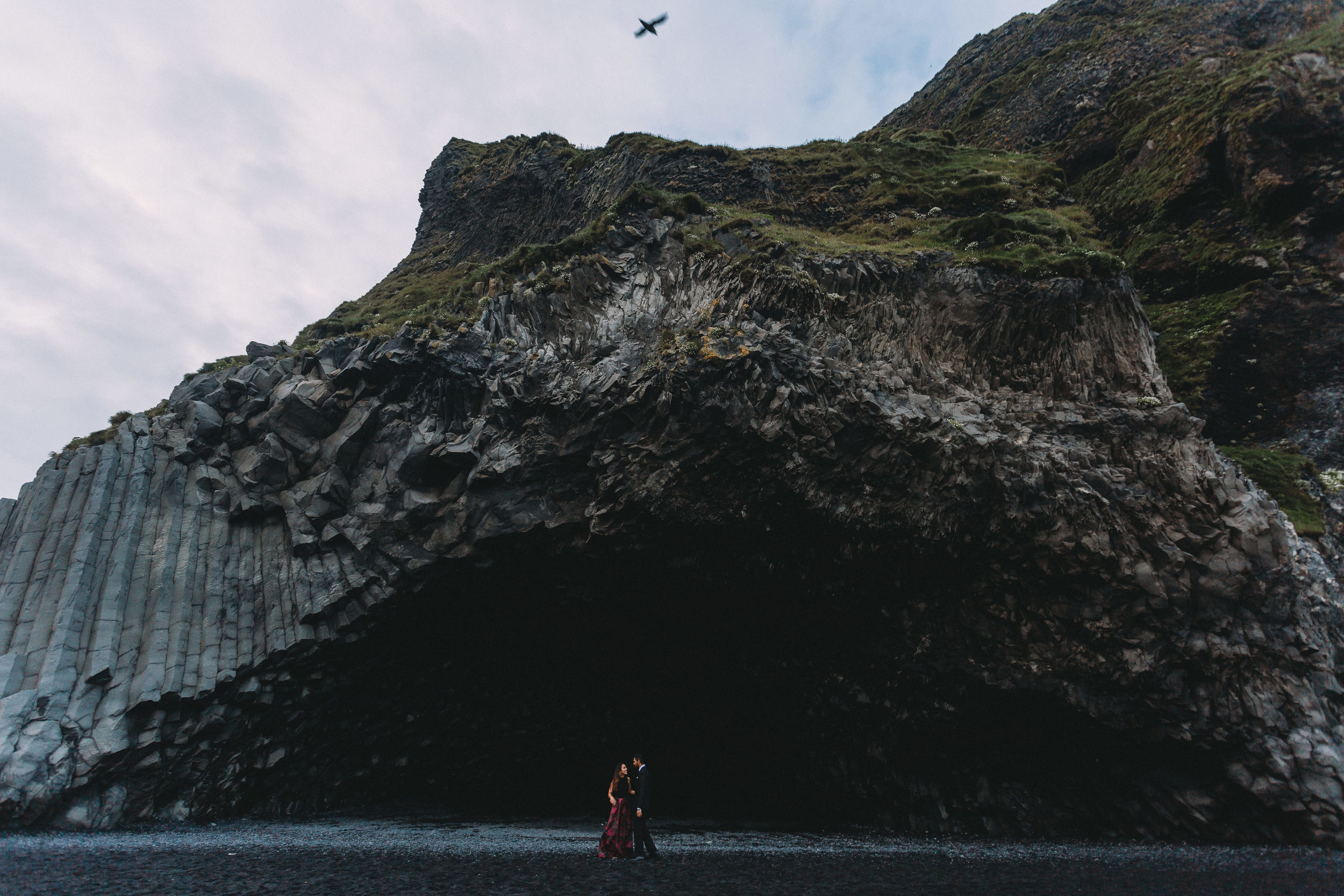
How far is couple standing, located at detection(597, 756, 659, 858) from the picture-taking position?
1097 centimetres

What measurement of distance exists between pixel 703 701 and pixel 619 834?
8256 millimetres

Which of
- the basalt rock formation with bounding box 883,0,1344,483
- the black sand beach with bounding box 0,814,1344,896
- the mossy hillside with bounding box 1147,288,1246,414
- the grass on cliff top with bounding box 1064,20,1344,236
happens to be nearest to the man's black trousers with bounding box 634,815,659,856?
the black sand beach with bounding box 0,814,1344,896

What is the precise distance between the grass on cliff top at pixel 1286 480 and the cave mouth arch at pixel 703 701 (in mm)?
6940

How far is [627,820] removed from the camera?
437 inches

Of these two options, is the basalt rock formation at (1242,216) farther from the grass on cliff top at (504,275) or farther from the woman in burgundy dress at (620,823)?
the woman in burgundy dress at (620,823)

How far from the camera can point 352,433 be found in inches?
659

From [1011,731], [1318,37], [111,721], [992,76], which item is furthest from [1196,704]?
[992,76]

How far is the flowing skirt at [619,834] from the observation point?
36.1ft

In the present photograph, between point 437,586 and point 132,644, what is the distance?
6498 millimetres

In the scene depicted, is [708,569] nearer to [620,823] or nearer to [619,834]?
[620,823]

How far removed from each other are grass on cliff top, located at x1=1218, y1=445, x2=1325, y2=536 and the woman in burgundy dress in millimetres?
17593

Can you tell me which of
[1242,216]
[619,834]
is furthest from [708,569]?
[1242,216]

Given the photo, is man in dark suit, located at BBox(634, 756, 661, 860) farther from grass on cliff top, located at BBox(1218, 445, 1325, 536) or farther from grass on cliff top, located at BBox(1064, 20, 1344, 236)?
grass on cliff top, located at BBox(1064, 20, 1344, 236)

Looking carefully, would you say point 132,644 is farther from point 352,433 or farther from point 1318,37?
point 1318,37
